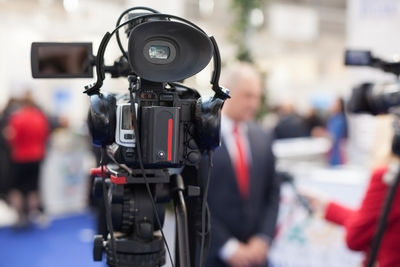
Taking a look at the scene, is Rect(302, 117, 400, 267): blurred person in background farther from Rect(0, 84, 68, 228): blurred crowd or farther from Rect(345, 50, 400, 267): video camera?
Rect(0, 84, 68, 228): blurred crowd

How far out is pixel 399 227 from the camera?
58.2 inches

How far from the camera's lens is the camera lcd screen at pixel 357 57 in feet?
4.31

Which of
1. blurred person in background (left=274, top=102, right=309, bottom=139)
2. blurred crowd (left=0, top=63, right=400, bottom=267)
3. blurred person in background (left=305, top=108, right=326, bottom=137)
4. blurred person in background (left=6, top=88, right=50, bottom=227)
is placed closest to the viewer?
blurred crowd (left=0, top=63, right=400, bottom=267)

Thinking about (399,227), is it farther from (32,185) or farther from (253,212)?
(32,185)

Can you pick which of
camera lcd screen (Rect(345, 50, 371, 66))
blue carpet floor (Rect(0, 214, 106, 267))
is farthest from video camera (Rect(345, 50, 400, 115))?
blue carpet floor (Rect(0, 214, 106, 267))

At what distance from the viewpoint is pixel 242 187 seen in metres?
1.98

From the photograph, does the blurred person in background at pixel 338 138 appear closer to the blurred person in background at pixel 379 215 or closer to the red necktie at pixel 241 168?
the red necktie at pixel 241 168

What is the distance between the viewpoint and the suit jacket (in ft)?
6.34

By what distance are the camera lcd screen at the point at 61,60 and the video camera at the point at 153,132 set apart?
0.01 metres

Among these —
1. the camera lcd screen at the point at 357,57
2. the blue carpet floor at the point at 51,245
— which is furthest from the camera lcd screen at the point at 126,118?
the blue carpet floor at the point at 51,245

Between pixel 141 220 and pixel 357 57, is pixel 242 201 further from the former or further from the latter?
pixel 141 220

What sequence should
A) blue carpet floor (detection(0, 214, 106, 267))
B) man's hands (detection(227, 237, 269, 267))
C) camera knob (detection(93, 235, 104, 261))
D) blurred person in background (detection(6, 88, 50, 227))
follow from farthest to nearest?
blurred person in background (detection(6, 88, 50, 227))
blue carpet floor (detection(0, 214, 106, 267))
man's hands (detection(227, 237, 269, 267))
camera knob (detection(93, 235, 104, 261))

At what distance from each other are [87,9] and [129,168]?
4.26 meters

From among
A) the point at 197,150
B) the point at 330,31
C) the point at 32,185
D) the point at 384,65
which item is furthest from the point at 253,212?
the point at 330,31
